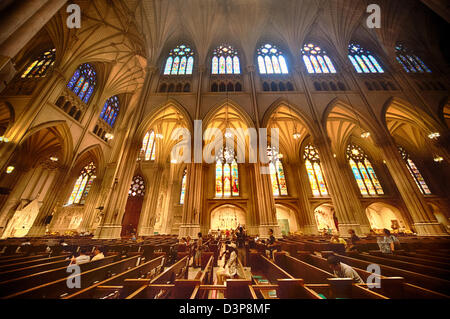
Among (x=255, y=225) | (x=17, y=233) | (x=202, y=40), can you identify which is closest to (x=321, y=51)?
(x=202, y=40)

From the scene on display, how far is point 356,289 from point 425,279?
1.32 meters

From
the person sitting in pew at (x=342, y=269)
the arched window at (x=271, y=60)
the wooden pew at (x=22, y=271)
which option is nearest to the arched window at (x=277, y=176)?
the arched window at (x=271, y=60)

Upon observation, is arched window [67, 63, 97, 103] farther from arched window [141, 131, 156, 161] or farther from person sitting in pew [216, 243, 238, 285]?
person sitting in pew [216, 243, 238, 285]

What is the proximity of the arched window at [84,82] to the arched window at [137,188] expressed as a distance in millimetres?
7915

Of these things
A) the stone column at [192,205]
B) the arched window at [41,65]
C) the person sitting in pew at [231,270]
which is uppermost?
the arched window at [41,65]

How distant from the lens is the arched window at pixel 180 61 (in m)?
12.0

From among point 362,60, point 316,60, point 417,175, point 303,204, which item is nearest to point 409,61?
point 362,60

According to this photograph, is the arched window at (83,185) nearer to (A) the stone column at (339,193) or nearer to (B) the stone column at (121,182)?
(B) the stone column at (121,182)

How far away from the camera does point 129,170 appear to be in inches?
333

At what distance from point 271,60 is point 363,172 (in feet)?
45.2

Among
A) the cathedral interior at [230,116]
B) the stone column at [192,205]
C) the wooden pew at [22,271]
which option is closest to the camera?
the wooden pew at [22,271]

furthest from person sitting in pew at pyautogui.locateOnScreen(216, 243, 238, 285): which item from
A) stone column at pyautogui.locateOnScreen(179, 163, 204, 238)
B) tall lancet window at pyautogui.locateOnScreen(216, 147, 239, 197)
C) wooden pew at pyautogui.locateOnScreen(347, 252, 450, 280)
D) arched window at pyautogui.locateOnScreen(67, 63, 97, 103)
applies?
arched window at pyautogui.locateOnScreen(67, 63, 97, 103)

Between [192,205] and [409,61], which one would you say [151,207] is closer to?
[192,205]
